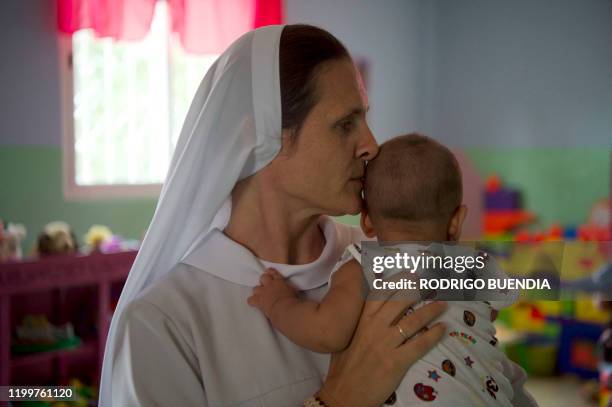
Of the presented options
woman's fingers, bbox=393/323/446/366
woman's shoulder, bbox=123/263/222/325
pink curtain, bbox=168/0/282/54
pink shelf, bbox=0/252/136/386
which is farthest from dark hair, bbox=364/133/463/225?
pink curtain, bbox=168/0/282/54

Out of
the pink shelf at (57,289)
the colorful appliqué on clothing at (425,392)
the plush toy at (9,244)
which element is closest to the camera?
the colorful appliqué on clothing at (425,392)

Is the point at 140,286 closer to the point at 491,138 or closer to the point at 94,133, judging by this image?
the point at 94,133

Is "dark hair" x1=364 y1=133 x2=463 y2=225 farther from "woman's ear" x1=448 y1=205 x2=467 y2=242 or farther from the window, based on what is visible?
the window

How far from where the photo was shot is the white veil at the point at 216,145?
4.71ft

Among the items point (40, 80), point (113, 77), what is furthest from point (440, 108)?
point (40, 80)

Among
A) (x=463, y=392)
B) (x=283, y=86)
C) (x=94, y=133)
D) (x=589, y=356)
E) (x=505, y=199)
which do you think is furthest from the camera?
(x=505, y=199)

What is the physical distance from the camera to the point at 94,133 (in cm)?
445

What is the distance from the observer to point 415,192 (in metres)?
1.35

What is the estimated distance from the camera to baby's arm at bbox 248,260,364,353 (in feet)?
4.26

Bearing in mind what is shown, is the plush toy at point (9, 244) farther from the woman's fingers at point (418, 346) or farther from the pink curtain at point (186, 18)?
the woman's fingers at point (418, 346)

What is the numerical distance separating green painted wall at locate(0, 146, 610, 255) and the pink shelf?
651mm

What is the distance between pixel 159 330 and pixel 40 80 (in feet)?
10.9

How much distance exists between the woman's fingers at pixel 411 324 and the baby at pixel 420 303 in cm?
4

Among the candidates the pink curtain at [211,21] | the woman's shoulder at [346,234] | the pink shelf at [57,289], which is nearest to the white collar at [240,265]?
the woman's shoulder at [346,234]
